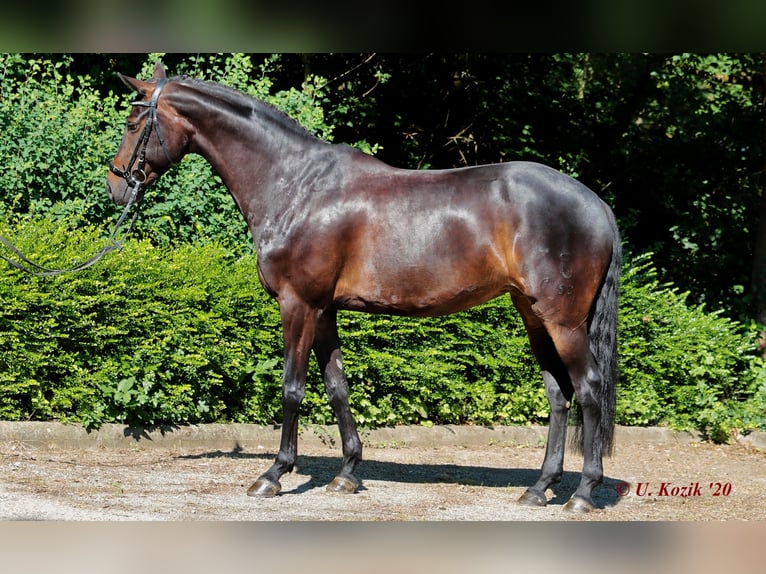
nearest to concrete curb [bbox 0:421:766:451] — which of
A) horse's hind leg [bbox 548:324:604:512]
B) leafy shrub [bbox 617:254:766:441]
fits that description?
leafy shrub [bbox 617:254:766:441]

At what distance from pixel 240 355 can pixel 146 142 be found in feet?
8.69

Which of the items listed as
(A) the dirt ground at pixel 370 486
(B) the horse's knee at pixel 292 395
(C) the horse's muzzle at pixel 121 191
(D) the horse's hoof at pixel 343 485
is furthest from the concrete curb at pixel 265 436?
(C) the horse's muzzle at pixel 121 191

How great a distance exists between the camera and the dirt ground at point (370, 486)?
5.32 meters

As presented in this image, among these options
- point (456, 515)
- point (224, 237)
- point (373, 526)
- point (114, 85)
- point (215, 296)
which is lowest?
point (456, 515)

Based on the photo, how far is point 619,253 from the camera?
578 cm

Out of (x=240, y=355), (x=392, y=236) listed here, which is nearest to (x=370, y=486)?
(x=392, y=236)

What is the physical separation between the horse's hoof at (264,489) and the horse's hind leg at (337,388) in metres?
0.44

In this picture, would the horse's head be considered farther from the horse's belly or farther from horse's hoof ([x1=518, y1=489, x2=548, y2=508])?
horse's hoof ([x1=518, y1=489, x2=548, y2=508])

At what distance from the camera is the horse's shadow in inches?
253

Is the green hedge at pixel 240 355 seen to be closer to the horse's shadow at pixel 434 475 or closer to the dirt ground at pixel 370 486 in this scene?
the dirt ground at pixel 370 486

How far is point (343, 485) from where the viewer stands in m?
6.03

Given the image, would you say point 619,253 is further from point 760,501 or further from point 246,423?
point 246,423

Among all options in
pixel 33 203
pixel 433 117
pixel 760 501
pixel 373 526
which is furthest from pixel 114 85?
pixel 373 526

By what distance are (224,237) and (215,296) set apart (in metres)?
2.09
